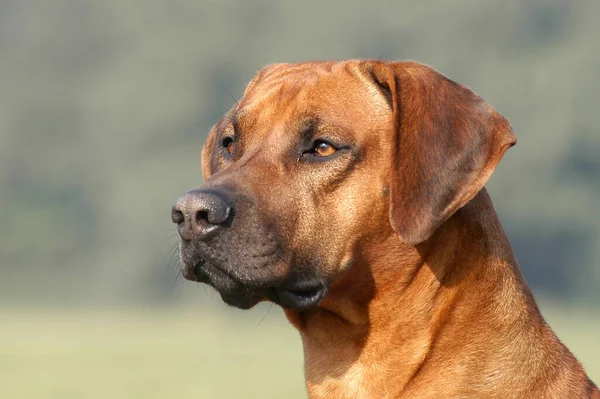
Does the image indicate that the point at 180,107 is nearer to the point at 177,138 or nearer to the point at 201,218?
the point at 177,138

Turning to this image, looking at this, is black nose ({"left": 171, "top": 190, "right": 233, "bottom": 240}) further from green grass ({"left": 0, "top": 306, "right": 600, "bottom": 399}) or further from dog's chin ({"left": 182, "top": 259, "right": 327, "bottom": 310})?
green grass ({"left": 0, "top": 306, "right": 600, "bottom": 399})

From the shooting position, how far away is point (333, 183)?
5.22 meters

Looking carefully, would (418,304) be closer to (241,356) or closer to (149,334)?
(241,356)

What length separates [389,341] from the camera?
5.12 m

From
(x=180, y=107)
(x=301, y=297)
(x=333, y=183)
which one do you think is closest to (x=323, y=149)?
(x=333, y=183)

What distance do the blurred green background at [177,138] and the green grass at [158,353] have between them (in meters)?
0.25

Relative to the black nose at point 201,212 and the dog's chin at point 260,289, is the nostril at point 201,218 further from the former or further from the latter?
the dog's chin at point 260,289

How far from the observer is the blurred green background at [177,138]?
1694 inches

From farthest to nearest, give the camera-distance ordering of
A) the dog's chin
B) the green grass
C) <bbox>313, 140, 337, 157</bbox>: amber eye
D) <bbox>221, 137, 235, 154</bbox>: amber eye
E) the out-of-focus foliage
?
1. the out-of-focus foliage
2. the green grass
3. <bbox>221, 137, 235, 154</bbox>: amber eye
4. <bbox>313, 140, 337, 157</bbox>: amber eye
5. the dog's chin

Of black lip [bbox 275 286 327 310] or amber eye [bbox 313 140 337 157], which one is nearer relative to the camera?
black lip [bbox 275 286 327 310]

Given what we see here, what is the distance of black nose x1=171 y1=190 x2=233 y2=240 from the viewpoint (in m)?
4.89

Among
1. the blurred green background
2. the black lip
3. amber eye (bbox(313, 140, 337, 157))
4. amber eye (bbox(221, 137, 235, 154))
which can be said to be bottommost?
the blurred green background

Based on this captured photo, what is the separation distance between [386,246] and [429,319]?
1.41 ft

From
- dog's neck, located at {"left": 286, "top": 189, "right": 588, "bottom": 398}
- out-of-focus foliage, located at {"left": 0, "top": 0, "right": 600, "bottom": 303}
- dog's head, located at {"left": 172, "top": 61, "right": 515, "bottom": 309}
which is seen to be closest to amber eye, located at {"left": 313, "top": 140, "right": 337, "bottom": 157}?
dog's head, located at {"left": 172, "top": 61, "right": 515, "bottom": 309}
